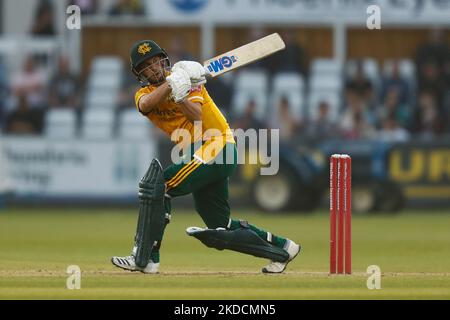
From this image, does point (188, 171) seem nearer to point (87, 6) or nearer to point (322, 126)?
point (322, 126)

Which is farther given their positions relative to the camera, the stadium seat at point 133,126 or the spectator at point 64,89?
the spectator at point 64,89

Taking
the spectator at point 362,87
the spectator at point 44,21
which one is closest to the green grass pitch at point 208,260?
the spectator at point 362,87

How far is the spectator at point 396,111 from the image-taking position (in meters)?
20.7

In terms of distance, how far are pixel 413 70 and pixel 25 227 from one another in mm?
7453

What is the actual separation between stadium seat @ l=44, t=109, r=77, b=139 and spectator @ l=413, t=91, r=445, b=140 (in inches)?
203

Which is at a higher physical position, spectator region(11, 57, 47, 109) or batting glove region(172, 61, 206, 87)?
spectator region(11, 57, 47, 109)

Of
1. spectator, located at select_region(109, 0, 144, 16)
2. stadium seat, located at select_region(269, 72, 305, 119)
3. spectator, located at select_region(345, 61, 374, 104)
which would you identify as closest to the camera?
spectator, located at select_region(345, 61, 374, 104)

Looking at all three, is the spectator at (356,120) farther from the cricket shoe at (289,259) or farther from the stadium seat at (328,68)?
the cricket shoe at (289,259)

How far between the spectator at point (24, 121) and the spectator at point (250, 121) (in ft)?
10.3

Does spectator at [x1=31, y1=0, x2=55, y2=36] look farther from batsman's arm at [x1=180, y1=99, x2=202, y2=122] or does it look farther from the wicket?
the wicket

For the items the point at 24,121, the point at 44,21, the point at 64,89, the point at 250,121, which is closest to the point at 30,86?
the point at 64,89

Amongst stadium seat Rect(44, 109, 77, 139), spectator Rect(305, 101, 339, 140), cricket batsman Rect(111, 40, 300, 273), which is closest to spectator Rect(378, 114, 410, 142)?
spectator Rect(305, 101, 339, 140)

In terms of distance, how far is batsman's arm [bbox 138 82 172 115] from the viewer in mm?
9773

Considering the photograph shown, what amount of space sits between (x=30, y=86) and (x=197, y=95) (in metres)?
12.1
